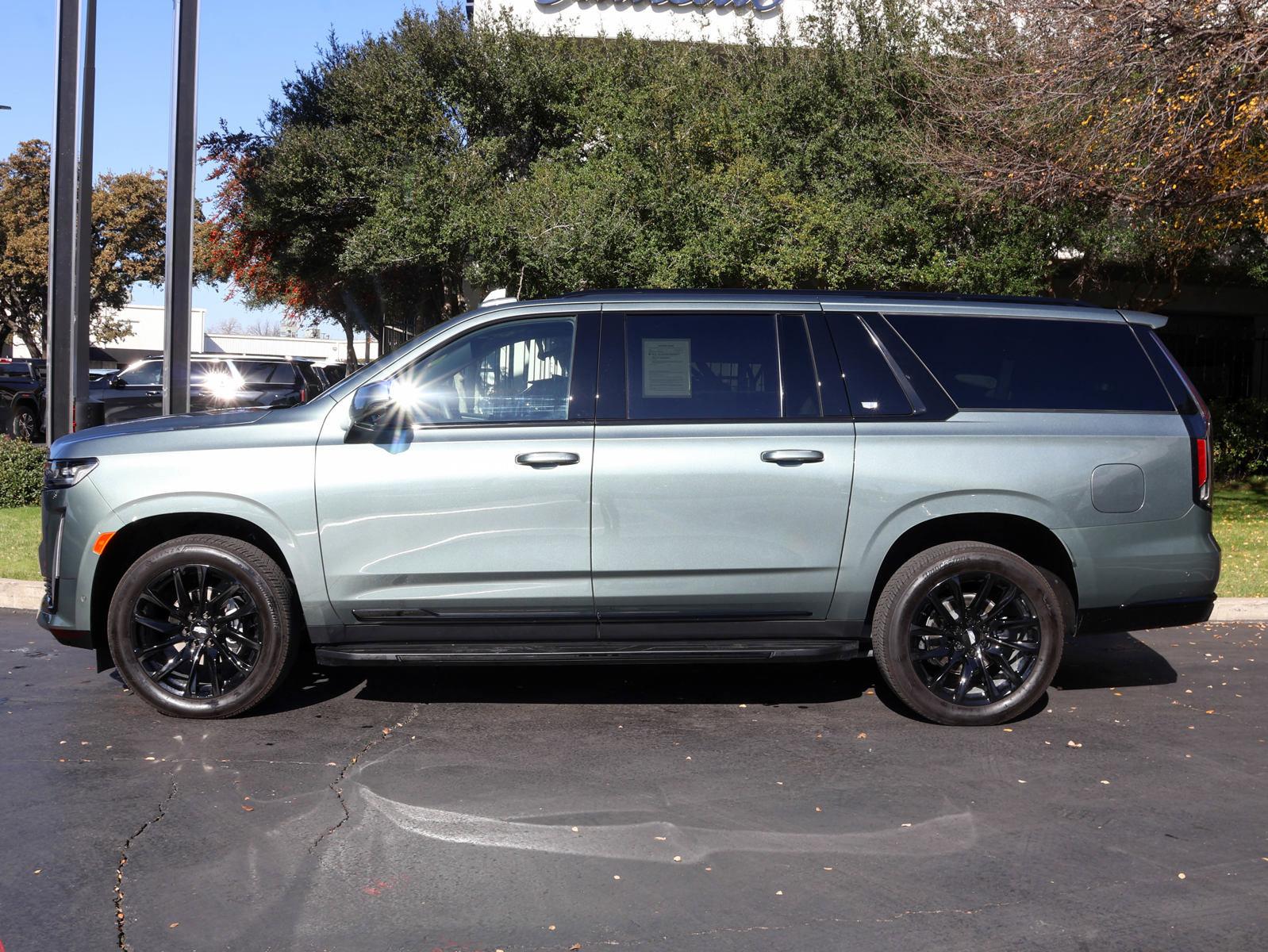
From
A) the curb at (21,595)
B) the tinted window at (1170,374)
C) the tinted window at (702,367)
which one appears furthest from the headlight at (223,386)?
the tinted window at (1170,374)

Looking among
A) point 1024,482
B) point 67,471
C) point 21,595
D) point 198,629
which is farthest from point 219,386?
point 1024,482

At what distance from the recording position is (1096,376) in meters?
5.79

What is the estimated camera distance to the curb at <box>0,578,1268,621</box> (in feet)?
27.6

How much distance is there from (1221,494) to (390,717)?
14.5 metres

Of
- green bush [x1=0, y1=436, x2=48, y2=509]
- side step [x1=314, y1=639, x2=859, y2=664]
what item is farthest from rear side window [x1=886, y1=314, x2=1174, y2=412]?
green bush [x1=0, y1=436, x2=48, y2=509]

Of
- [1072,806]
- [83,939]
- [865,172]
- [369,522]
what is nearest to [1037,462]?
[1072,806]

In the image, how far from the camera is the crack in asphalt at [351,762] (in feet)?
13.9

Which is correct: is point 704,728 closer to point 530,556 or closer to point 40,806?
point 530,556

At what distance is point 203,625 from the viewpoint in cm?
560

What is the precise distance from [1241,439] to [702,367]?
1512cm

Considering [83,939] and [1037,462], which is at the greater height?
[1037,462]

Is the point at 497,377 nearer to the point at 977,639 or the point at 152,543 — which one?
the point at 152,543

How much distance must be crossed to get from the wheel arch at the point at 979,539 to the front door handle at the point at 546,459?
61.4 inches

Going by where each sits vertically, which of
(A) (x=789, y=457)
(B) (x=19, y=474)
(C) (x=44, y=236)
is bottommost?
(B) (x=19, y=474)
